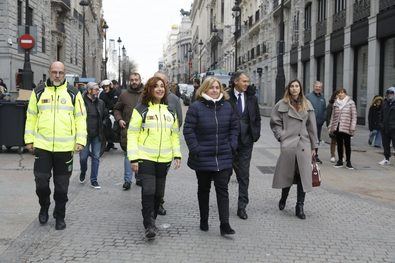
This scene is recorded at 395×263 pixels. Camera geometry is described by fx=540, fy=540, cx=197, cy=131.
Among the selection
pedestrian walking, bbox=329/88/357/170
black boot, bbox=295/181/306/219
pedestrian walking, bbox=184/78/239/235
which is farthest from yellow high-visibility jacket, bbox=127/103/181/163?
pedestrian walking, bbox=329/88/357/170

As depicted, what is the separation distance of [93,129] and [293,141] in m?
3.42

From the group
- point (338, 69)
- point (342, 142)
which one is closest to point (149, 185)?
point (342, 142)

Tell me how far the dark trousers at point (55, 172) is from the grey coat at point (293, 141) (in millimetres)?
2628

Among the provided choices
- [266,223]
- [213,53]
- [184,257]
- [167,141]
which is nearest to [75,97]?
[167,141]

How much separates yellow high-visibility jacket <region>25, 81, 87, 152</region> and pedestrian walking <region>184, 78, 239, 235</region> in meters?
1.36

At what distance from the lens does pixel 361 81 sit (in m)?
Answer: 22.2

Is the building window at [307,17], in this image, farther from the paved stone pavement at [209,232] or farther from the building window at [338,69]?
the paved stone pavement at [209,232]

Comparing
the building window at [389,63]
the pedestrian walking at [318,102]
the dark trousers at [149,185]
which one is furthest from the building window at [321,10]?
the dark trousers at [149,185]

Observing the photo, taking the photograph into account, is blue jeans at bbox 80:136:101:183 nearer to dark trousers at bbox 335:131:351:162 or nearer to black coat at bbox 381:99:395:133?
dark trousers at bbox 335:131:351:162

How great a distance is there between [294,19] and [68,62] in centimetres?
2587

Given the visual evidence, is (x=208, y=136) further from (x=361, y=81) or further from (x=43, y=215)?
(x=361, y=81)

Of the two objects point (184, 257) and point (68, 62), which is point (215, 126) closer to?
point (184, 257)

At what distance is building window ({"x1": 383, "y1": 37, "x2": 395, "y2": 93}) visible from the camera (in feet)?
62.5

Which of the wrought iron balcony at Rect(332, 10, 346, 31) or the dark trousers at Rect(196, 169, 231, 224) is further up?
the wrought iron balcony at Rect(332, 10, 346, 31)
